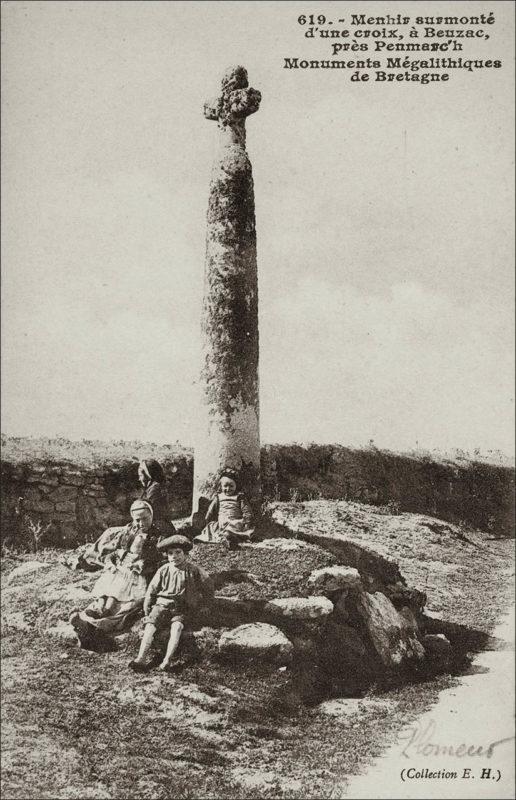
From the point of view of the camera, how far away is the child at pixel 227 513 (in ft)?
27.7

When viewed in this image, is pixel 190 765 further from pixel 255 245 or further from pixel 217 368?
pixel 255 245

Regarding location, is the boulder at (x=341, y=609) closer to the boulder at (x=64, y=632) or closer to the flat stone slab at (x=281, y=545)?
the flat stone slab at (x=281, y=545)

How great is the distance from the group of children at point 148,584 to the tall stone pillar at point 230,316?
1.37 metres

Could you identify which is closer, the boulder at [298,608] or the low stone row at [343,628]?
the low stone row at [343,628]

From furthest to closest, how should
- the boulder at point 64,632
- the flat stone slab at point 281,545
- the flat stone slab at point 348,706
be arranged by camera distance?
the flat stone slab at point 281,545 < the boulder at point 64,632 < the flat stone slab at point 348,706

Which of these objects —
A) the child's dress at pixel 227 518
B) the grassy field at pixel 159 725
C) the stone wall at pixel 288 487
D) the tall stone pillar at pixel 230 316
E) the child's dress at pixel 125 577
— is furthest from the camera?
the stone wall at pixel 288 487

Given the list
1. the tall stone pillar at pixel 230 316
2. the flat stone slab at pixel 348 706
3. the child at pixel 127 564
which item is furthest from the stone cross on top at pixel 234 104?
the flat stone slab at pixel 348 706

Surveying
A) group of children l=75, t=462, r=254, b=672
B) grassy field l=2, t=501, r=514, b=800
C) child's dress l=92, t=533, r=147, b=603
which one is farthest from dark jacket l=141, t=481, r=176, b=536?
grassy field l=2, t=501, r=514, b=800

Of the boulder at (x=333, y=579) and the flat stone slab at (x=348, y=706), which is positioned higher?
the boulder at (x=333, y=579)

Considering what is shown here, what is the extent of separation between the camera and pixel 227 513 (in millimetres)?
8539

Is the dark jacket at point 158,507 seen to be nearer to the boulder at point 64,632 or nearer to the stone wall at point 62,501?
the boulder at point 64,632

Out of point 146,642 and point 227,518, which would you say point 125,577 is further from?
point 227,518

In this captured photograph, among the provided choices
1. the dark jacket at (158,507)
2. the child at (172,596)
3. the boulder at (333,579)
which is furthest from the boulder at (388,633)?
the dark jacket at (158,507)
